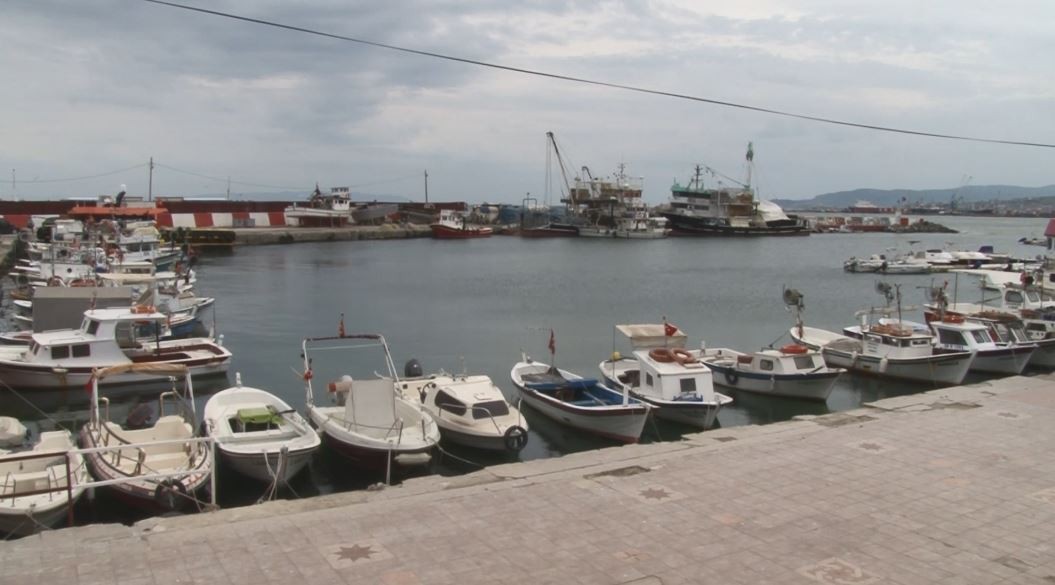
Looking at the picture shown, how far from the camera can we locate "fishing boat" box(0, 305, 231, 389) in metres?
21.0

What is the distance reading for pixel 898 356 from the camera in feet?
77.8

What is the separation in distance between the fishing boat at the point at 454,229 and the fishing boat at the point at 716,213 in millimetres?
26852

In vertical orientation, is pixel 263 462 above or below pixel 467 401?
below

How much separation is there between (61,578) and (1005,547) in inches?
366

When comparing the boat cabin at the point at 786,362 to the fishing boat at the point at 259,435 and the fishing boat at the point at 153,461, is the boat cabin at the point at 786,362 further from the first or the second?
the fishing boat at the point at 153,461

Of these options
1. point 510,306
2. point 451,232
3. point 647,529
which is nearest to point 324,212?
point 451,232

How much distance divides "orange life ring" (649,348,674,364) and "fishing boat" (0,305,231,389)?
12314 mm

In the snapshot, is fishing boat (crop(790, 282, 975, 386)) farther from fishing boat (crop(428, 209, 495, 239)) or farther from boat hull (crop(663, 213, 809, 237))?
boat hull (crop(663, 213, 809, 237))

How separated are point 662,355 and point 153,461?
458 inches

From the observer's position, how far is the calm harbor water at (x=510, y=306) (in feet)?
70.9

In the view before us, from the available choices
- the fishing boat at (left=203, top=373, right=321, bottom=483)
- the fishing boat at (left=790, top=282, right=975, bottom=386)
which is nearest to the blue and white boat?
the fishing boat at (left=203, top=373, right=321, bottom=483)

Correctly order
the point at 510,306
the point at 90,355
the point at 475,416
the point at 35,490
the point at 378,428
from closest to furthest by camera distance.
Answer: the point at 35,490 < the point at 378,428 < the point at 475,416 < the point at 90,355 < the point at 510,306

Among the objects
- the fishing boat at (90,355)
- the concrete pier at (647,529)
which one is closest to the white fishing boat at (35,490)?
the concrete pier at (647,529)

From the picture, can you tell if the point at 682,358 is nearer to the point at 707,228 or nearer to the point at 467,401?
the point at 467,401
